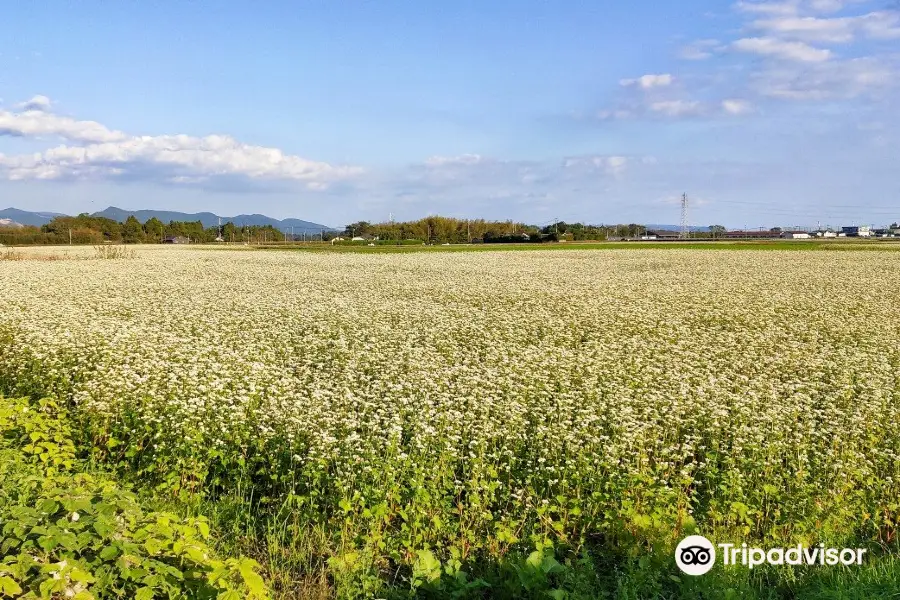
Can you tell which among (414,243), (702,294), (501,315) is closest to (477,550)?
(501,315)

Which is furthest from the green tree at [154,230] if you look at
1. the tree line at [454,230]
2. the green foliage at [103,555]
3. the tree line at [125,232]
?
the green foliage at [103,555]

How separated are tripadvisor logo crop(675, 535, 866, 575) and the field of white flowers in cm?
15

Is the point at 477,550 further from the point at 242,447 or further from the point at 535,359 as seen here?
the point at 535,359

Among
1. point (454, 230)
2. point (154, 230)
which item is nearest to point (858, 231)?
point (454, 230)

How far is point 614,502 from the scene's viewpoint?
5.86m

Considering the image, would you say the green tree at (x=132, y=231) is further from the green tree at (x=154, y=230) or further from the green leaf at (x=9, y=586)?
the green leaf at (x=9, y=586)

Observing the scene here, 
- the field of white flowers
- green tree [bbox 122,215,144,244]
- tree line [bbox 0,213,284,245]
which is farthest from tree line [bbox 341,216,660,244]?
the field of white flowers

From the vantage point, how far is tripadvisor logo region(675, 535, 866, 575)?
5125 millimetres

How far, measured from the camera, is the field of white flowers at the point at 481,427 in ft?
18.6

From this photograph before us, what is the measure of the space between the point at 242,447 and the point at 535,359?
5.49 meters

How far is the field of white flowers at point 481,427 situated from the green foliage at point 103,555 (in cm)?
114

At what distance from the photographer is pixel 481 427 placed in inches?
286

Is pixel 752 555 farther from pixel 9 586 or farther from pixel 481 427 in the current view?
pixel 9 586

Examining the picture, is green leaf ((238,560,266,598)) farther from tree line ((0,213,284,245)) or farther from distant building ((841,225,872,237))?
distant building ((841,225,872,237))
